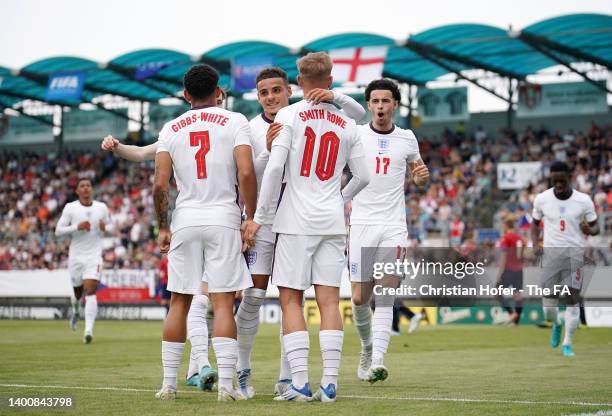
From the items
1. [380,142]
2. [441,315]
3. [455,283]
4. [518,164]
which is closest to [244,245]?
[380,142]

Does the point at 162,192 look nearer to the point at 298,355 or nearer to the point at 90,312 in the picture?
the point at 298,355

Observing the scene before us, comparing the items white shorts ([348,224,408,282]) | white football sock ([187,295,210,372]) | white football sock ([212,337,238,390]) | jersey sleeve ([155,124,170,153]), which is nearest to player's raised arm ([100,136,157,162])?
jersey sleeve ([155,124,170,153])

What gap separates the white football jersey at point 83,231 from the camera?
18812 mm

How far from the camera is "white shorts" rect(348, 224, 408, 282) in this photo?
406 inches

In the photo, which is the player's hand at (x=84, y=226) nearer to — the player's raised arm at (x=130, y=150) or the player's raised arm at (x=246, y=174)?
the player's raised arm at (x=130, y=150)

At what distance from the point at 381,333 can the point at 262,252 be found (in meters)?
2.15

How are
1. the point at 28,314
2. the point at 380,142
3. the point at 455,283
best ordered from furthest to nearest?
the point at 28,314 < the point at 455,283 < the point at 380,142

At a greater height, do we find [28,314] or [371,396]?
[371,396]

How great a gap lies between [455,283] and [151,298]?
13.5 metres

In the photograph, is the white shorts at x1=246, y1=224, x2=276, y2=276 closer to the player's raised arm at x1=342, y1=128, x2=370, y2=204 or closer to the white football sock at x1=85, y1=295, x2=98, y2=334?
the player's raised arm at x1=342, y1=128, x2=370, y2=204

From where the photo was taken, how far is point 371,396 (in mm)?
8227

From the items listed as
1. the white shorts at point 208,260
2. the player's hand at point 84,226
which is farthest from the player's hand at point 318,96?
the player's hand at point 84,226

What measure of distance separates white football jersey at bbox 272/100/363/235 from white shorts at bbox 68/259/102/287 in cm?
1171

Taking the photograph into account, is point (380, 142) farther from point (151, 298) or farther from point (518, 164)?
point (518, 164)
